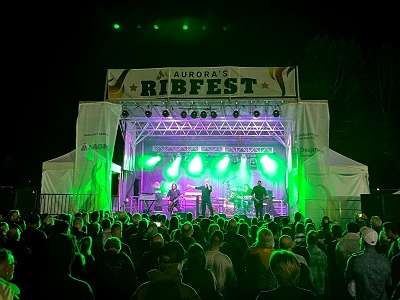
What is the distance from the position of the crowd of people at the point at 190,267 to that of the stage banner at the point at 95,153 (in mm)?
7133

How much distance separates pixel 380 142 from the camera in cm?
2800

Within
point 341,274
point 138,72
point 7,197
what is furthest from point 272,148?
point 341,274

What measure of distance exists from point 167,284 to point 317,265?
132 inches

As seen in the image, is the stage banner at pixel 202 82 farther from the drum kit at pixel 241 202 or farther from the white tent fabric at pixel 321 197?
the drum kit at pixel 241 202

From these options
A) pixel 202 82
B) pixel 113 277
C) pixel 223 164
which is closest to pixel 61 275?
pixel 113 277

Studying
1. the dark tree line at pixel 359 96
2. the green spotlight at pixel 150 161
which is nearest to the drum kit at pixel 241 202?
the green spotlight at pixel 150 161

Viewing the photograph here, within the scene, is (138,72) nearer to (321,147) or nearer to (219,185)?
(321,147)

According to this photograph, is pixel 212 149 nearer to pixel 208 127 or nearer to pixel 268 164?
pixel 268 164

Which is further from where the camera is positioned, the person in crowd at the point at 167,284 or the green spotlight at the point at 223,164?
the green spotlight at the point at 223,164

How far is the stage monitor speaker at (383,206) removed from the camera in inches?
502

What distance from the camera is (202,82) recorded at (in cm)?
1441

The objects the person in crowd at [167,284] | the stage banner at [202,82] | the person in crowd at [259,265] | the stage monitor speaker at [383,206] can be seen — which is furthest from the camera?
the stage banner at [202,82]

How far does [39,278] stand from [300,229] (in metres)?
5.01

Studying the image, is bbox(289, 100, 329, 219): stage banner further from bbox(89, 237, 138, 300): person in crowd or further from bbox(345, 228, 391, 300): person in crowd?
bbox(89, 237, 138, 300): person in crowd
